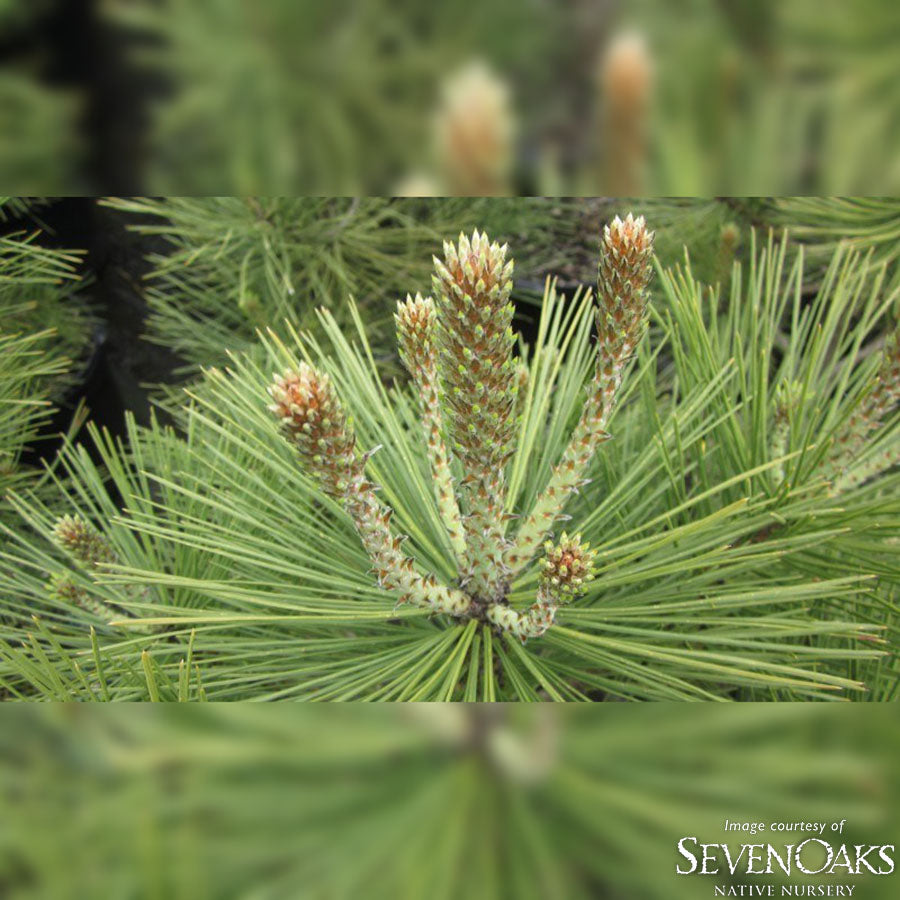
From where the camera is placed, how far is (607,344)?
0.22 meters

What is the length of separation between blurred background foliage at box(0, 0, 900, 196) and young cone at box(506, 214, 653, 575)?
7cm

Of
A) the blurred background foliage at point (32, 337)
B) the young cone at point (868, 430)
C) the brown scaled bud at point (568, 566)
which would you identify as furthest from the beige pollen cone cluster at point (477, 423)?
the blurred background foliage at point (32, 337)

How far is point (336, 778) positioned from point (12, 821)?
0.08 metres

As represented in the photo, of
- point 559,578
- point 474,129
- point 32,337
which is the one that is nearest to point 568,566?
point 559,578

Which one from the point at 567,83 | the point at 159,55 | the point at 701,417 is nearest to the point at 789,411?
the point at 701,417

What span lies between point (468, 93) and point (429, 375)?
0.36 ft

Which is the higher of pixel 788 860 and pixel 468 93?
pixel 468 93

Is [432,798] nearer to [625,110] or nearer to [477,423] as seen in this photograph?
[477,423]

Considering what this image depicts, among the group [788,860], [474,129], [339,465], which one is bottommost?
[788,860]

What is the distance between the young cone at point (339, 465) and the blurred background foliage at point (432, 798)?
45 millimetres

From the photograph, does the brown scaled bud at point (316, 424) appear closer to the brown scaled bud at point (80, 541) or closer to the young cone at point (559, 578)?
the young cone at point (559, 578)

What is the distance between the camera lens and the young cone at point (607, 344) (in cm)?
20

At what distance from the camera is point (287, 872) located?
0.64ft

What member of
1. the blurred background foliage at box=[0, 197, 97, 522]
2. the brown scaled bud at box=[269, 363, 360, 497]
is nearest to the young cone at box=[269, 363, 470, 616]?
the brown scaled bud at box=[269, 363, 360, 497]
